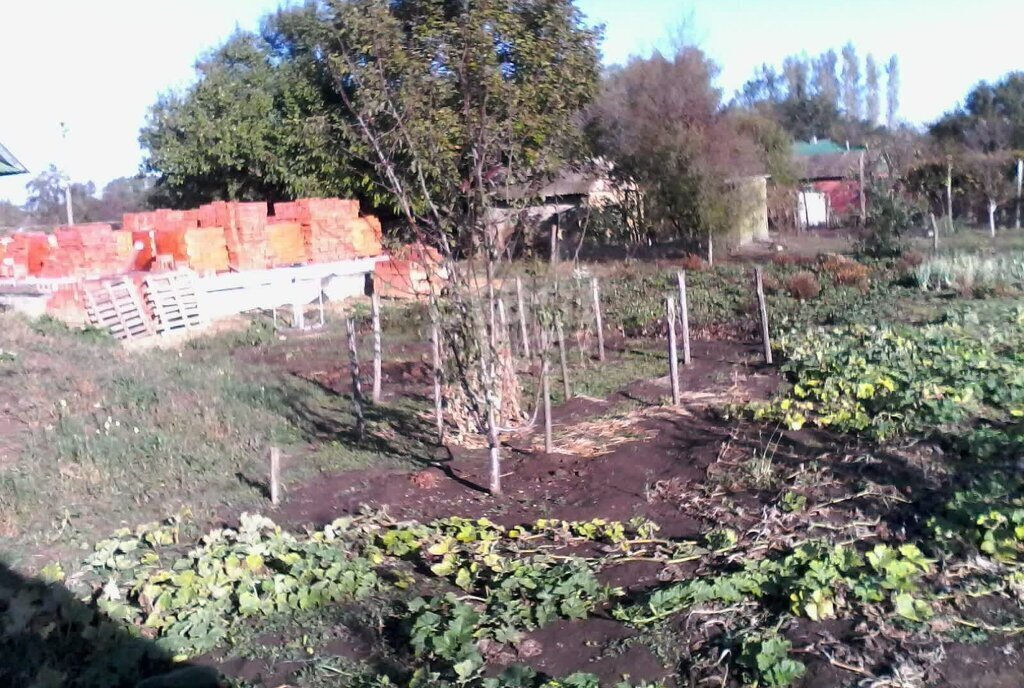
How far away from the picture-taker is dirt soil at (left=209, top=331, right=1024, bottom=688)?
195 inches

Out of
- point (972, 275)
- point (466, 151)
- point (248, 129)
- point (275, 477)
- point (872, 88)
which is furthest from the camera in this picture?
point (872, 88)

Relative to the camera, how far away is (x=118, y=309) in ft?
63.3

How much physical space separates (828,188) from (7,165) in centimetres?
3969

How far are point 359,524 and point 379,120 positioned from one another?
3.99 metres

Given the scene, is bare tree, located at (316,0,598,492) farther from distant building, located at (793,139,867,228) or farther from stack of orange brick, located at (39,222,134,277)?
distant building, located at (793,139,867,228)

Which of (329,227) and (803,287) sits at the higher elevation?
(329,227)

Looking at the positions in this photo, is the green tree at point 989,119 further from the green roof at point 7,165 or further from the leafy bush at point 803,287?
the green roof at point 7,165

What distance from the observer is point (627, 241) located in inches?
1040

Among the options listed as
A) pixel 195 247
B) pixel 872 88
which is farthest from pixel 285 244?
pixel 872 88

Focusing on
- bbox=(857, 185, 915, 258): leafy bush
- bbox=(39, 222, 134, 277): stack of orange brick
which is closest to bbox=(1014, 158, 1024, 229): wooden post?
bbox=(857, 185, 915, 258): leafy bush

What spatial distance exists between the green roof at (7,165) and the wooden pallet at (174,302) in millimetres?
8898

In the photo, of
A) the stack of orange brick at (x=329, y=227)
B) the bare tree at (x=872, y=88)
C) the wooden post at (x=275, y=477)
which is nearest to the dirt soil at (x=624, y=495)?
the wooden post at (x=275, y=477)

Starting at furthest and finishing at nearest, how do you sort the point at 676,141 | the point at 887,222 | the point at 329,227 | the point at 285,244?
the point at 676,141
the point at 329,227
the point at 285,244
the point at 887,222

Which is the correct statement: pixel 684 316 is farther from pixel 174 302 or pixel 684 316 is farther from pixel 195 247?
pixel 195 247
